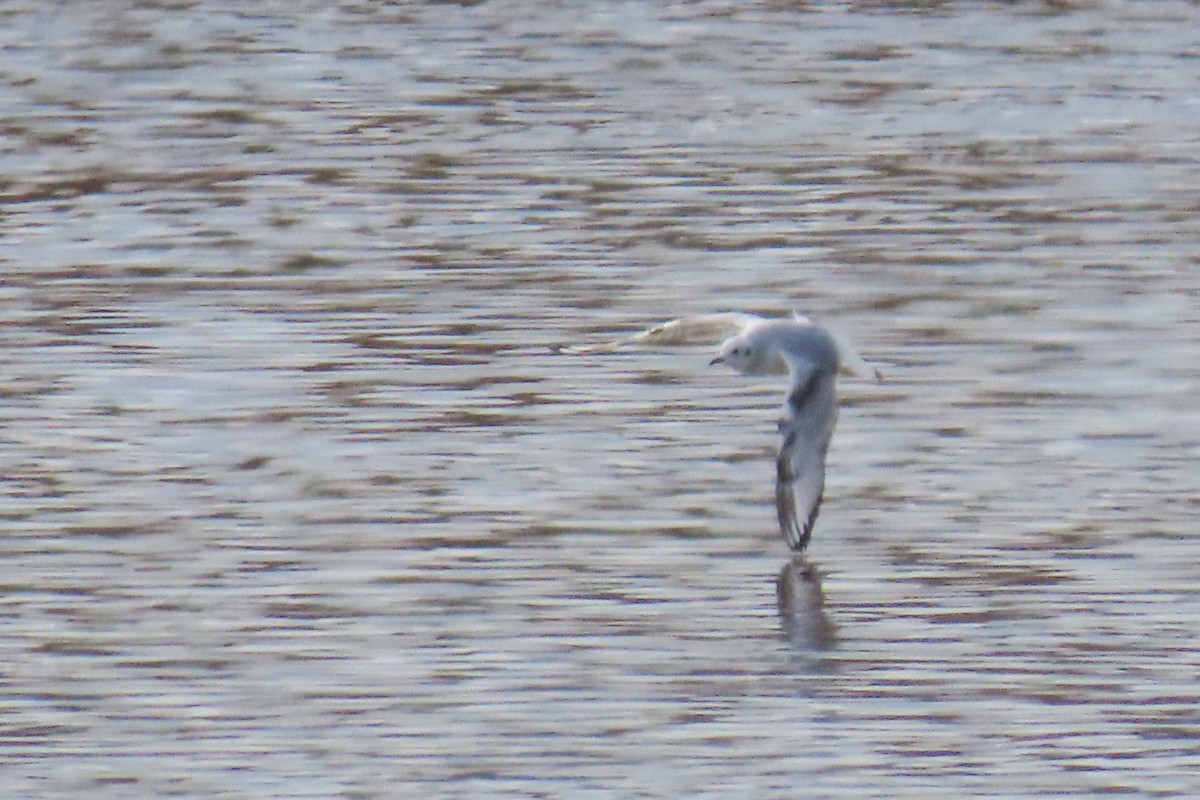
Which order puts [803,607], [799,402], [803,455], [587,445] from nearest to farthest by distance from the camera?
[803,607], [803,455], [799,402], [587,445]

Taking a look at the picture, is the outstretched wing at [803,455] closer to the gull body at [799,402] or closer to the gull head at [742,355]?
the gull body at [799,402]

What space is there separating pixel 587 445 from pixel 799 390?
197 cm

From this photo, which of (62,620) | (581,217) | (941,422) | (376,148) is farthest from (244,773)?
(376,148)

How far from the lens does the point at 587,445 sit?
14.1 metres

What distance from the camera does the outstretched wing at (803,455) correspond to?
39.5 ft

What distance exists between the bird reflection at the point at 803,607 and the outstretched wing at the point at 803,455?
106 mm

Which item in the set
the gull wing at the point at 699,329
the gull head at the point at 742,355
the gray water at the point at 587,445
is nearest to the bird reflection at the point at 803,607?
the gray water at the point at 587,445

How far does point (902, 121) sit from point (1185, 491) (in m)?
10.9

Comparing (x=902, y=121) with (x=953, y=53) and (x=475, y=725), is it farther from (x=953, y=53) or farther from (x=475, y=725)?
(x=475, y=725)

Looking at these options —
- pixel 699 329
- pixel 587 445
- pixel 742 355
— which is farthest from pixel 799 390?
pixel 587 445

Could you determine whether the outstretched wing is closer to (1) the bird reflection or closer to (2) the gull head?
(1) the bird reflection

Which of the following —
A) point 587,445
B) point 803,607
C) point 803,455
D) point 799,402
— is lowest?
point 587,445

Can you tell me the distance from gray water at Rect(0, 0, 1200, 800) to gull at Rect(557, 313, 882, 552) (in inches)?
11.0

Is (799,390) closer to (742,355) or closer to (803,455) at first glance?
(803,455)
